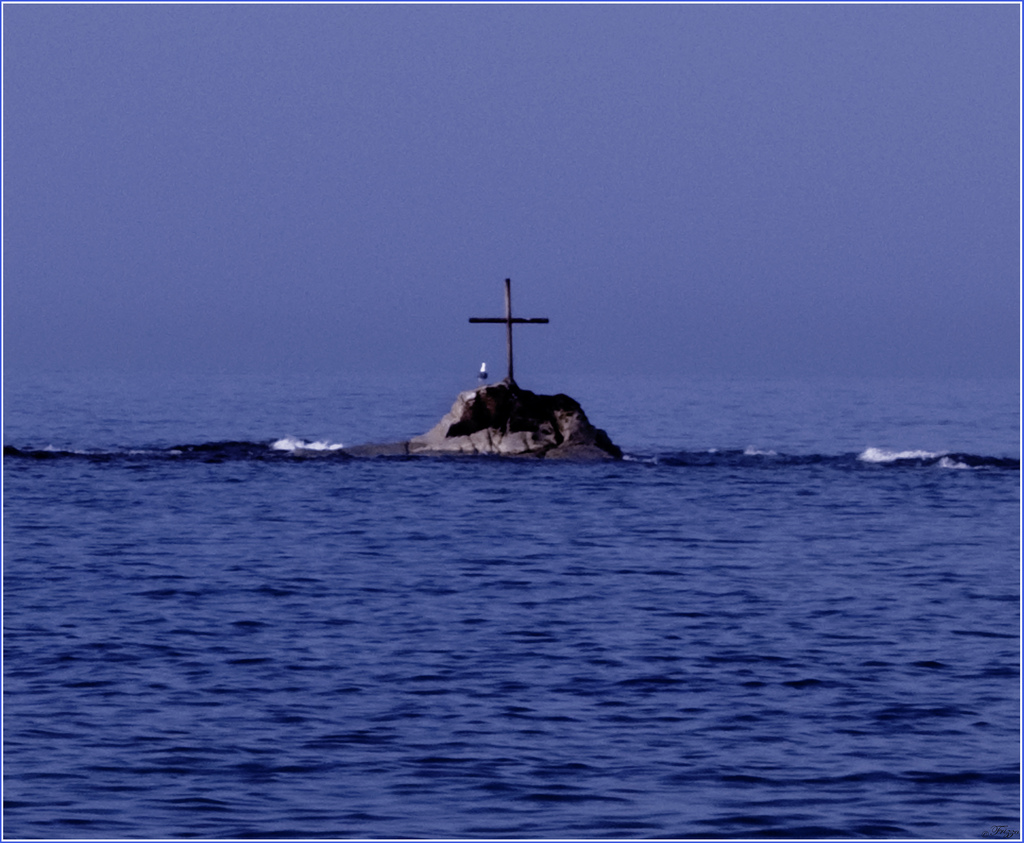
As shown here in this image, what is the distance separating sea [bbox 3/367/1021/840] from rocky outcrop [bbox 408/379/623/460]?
3.87m

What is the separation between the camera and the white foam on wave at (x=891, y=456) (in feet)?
135

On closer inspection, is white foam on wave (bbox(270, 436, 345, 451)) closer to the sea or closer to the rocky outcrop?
the rocky outcrop

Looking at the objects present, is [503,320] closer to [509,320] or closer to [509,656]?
[509,320]

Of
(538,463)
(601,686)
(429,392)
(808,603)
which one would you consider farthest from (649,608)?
(429,392)

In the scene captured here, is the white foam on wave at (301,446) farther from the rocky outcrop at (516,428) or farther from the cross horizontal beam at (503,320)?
the cross horizontal beam at (503,320)

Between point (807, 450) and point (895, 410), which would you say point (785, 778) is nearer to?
point (807, 450)

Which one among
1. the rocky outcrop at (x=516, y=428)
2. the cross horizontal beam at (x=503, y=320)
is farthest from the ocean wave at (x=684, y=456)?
the cross horizontal beam at (x=503, y=320)

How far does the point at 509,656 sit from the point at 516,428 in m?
23.9

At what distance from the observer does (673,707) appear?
1412cm

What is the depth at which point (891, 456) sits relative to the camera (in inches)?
1656

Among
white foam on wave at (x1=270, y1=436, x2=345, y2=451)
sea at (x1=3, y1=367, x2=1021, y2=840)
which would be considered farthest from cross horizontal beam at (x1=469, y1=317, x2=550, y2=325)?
sea at (x1=3, y1=367, x2=1021, y2=840)

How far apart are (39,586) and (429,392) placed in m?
85.4

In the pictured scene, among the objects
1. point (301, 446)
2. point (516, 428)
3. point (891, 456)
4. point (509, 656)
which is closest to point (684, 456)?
point (516, 428)

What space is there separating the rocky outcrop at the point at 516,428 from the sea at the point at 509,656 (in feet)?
12.7
